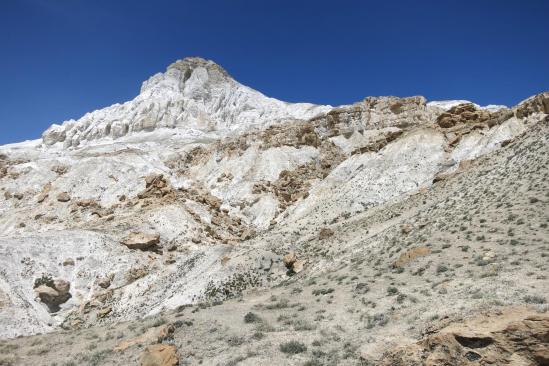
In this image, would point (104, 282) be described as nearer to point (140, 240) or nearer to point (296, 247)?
point (140, 240)

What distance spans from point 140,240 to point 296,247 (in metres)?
14.3

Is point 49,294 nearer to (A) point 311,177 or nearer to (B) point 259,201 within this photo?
(B) point 259,201

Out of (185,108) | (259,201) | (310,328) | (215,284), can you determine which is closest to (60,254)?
(215,284)

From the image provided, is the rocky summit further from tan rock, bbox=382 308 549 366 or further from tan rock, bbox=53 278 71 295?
tan rock, bbox=53 278 71 295

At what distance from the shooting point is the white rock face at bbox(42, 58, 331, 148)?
10320 centimetres

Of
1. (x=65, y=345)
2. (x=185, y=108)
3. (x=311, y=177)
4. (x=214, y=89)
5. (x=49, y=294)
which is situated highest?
(x=214, y=89)

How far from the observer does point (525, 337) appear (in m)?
8.27

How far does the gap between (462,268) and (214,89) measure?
13343 cm

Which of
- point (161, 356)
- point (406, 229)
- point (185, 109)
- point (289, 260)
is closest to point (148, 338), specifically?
point (161, 356)

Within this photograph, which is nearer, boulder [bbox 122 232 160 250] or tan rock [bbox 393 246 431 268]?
tan rock [bbox 393 246 431 268]

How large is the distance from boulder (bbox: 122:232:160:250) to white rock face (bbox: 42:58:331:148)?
45178mm

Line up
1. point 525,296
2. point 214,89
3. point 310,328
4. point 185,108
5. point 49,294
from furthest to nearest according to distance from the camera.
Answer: point 214,89, point 185,108, point 49,294, point 310,328, point 525,296

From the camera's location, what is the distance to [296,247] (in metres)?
Result: 30.6

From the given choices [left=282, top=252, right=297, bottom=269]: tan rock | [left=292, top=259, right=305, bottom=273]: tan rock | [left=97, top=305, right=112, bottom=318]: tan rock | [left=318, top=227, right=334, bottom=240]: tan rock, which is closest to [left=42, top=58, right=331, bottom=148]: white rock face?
[left=318, top=227, right=334, bottom=240]: tan rock
